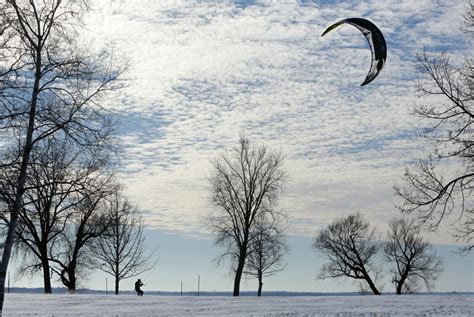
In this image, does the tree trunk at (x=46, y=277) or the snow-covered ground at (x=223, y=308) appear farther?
the tree trunk at (x=46, y=277)

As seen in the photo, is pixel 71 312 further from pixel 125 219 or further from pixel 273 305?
pixel 125 219

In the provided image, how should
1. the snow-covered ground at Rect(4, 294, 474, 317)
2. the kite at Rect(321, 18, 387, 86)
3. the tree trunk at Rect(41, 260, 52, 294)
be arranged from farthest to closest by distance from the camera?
1. the tree trunk at Rect(41, 260, 52, 294)
2. the snow-covered ground at Rect(4, 294, 474, 317)
3. the kite at Rect(321, 18, 387, 86)

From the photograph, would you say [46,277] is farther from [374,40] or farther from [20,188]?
[374,40]

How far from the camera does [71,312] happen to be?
30.6m

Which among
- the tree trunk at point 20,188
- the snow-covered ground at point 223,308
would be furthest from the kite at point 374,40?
the snow-covered ground at point 223,308

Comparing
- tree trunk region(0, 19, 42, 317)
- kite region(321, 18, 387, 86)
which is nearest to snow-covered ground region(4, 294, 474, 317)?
tree trunk region(0, 19, 42, 317)

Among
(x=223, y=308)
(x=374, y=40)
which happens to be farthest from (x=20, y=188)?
(x=223, y=308)

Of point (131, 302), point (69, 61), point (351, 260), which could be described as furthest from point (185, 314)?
point (351, 260)

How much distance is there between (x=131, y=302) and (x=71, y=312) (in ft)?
24.7

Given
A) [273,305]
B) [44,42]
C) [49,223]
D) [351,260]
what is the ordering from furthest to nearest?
[351,260], [49,223], [273,305], [44,42]

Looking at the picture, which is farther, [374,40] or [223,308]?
[223,308]

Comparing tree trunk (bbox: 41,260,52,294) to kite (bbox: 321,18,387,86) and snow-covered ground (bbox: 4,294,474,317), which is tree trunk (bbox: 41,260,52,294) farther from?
kite (bbox: 321,18,387,86)

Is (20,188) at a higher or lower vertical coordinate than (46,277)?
higher

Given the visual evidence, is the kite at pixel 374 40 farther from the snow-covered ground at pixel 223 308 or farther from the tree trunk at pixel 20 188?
the snow-covered ground at pixel 223 308
